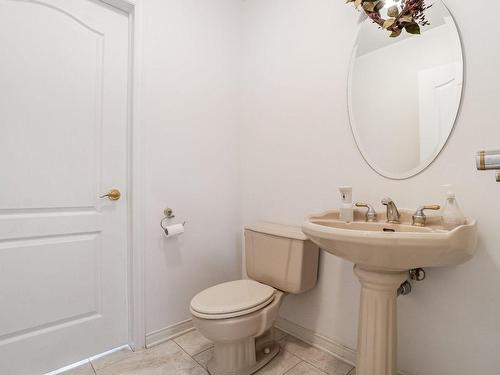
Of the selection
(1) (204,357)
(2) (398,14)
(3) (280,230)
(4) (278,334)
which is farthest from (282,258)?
(2) (398,14)

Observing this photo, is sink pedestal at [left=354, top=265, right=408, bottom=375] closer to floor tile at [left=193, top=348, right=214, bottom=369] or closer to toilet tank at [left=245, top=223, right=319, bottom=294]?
toilet tank at [left=245, top=223, right=319, bottom=294]

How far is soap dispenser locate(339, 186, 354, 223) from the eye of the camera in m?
1.30

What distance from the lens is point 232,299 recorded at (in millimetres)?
1314

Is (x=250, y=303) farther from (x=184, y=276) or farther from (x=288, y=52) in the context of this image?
(x=288, y=52)

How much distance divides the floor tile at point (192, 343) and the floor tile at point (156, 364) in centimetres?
4

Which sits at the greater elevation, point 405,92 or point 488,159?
point 405,92

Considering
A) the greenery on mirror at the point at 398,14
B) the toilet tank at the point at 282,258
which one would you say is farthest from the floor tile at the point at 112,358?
the greenery on mirror at the point at 398,14

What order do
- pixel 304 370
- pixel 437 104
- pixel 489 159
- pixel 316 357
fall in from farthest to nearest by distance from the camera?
pixel 316 357 < pixel 304 370 < pixel 437 104 < pixel 489 159

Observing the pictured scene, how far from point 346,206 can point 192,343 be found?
1235 millimetres

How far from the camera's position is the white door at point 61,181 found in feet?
4.17

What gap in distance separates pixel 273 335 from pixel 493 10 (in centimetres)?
188

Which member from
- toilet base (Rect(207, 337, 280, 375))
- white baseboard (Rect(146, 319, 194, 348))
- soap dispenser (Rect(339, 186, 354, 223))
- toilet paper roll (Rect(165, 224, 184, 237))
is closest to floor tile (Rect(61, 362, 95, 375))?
white baseboard (Rect(146, 319, 194, 348))

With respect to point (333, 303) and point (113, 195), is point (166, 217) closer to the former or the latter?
point (113, 195)

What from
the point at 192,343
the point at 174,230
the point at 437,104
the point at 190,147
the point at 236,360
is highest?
the point at 437,104
